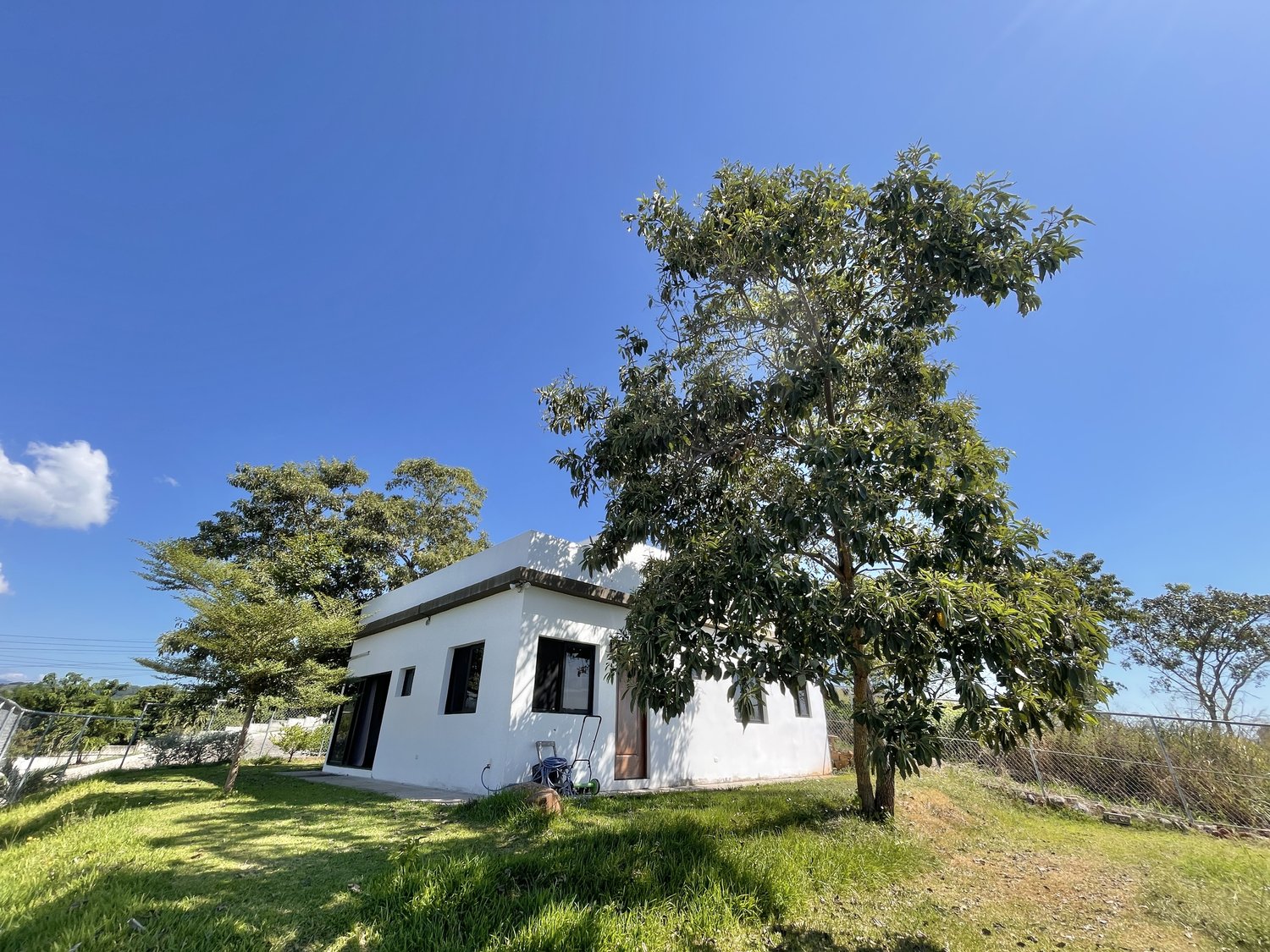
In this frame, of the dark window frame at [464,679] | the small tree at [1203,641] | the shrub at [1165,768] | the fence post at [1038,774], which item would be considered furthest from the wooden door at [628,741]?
the small tree at [1203,641]

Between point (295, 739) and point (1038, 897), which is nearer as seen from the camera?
point (1038, 897)

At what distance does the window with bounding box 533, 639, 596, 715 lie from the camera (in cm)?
791

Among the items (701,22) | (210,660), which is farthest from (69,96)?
(701,22)

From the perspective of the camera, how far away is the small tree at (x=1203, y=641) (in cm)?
1756

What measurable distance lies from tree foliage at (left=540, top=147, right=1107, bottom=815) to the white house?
2010 mm

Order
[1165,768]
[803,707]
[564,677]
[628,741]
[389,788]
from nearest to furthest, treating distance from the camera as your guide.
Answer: [1165,768] → [564,677] → [389,788] → [628,741] → [803,707]

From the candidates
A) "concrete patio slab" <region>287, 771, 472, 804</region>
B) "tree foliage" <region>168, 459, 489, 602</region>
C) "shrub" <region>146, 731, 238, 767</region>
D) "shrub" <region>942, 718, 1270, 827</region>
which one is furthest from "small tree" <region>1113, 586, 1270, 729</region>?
"shrub" <region>146, 731, 238, 767</region>

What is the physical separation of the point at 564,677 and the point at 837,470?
568 centimetres

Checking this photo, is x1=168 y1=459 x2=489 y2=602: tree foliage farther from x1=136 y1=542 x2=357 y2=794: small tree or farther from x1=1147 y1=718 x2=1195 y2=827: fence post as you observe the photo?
x1=1147 y1=718 x2=1195 y2=827: fence post

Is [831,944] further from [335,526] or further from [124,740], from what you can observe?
[124,740]

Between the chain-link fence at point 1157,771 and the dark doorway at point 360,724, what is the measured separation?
971 centimetres

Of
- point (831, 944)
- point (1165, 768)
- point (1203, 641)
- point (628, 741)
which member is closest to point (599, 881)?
point (831, 944)

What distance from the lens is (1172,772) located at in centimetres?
718

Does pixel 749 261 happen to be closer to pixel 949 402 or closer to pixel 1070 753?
pixel 949 402
